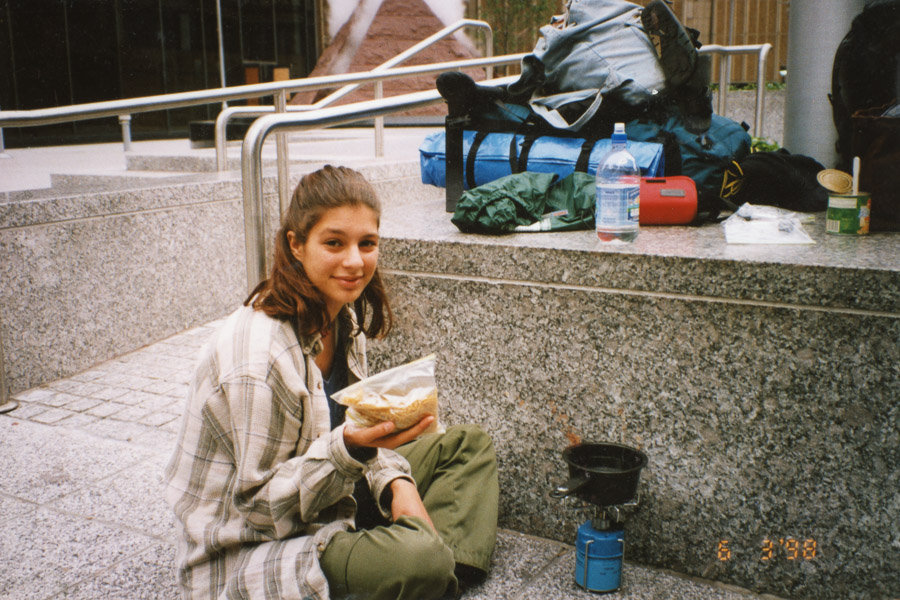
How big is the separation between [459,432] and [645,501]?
591 millimetres

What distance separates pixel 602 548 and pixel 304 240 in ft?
3.82

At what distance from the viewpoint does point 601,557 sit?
228 centimetres

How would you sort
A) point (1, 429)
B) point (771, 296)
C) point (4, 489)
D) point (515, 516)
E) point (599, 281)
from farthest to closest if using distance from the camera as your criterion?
point (1, 429), point (4, 489), point (515, 516), point (599, 281), point (771, 296)

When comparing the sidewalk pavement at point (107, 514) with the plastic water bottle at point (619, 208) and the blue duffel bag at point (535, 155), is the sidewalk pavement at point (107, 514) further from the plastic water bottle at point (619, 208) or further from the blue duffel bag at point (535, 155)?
the blue duffel bag at point (535, 155)

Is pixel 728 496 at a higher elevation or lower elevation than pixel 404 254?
lower

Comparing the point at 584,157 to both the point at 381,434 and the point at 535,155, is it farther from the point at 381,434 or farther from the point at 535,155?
the point at 381,434

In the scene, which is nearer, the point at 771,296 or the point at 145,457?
the point at 771,296

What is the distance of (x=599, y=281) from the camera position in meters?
2.40

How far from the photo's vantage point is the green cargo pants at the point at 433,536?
6.64 feet

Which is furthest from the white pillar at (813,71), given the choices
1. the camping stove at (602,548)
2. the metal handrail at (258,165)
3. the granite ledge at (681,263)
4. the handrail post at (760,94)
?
the camping stove at (602,548)

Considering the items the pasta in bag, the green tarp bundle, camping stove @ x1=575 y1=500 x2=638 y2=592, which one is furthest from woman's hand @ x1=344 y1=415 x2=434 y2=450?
the green tarp bundle

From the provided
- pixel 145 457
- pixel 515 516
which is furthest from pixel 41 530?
pixel 515 516

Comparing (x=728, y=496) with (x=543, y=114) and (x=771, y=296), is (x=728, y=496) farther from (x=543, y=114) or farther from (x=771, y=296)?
(x=543, y=114)

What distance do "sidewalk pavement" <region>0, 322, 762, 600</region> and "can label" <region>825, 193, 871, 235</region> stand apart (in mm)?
1151
